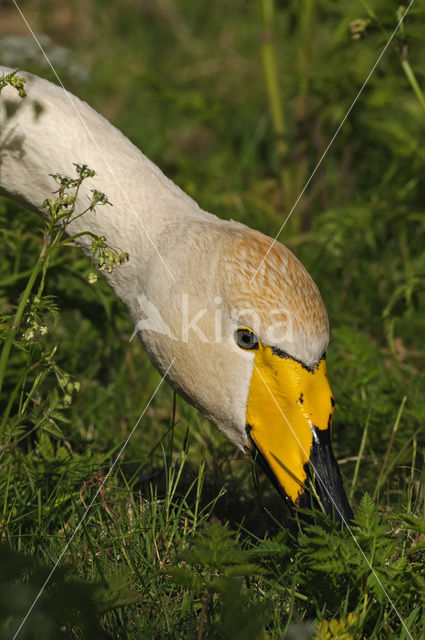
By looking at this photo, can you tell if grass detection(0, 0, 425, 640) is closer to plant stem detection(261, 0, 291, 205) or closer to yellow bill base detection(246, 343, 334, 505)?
plant stem detection(261, 0, 291, 205)

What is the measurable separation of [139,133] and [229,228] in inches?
A: 177

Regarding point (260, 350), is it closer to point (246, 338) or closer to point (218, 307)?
point (246, 338)

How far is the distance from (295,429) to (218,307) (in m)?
0.53

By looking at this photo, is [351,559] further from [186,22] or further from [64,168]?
[186,22]

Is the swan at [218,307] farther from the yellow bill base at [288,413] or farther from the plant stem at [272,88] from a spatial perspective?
the plant stem at [272,88]

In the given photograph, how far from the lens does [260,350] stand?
3064 mm

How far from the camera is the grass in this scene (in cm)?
269

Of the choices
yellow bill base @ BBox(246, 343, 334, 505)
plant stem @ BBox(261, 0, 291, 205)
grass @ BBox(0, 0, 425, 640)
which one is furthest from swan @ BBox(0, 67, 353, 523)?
plant stem @ BBox(261, 0, 291, 205)

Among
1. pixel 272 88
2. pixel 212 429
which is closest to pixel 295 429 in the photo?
pixel 212 429

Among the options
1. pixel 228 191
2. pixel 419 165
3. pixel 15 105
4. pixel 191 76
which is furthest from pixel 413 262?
pixel 191 76

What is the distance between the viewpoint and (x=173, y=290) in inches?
128

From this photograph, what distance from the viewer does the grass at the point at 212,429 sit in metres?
2.69

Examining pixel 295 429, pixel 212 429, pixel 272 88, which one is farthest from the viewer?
pixel 272 88

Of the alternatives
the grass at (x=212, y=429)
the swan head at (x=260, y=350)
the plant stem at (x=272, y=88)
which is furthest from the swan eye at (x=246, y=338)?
the plant stem at (x=272, y=88)
